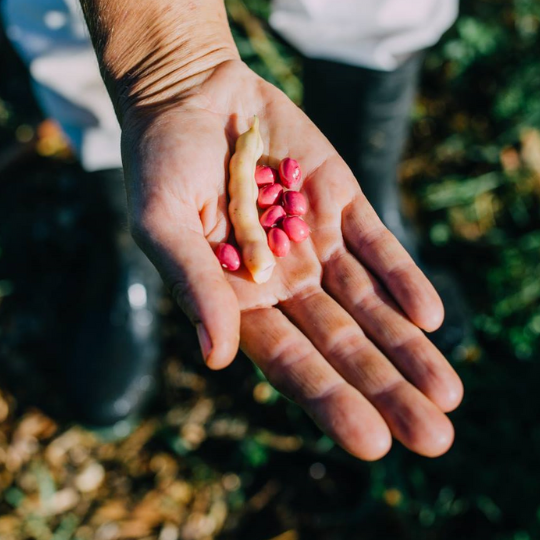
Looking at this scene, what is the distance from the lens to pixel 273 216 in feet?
7.99

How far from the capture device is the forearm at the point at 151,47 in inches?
95.2

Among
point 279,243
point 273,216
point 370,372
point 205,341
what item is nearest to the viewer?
point 205,341

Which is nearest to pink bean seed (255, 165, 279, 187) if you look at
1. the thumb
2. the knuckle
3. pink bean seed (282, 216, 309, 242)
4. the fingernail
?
pink bean seed (282, 216, 309, 242)

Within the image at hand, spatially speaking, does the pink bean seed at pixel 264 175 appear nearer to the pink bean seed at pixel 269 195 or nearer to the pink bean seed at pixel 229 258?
the pink bean seed at pixel 269 195

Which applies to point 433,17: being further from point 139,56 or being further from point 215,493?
point 215,493

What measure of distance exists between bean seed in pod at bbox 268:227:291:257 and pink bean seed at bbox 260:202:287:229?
4.0 inches

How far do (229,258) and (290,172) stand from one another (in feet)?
1.42

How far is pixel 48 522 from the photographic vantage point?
118 inches

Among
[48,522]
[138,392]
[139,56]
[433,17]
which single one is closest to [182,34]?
[139,56]

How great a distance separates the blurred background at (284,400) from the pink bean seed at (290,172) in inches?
50.7

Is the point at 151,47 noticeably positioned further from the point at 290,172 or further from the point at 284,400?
the point at 284,400

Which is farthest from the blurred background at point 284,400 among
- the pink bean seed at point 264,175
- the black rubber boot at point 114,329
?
the pink bean seed at point 264,175

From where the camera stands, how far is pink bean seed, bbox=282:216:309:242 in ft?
7.54

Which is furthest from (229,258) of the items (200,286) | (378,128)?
(378,128)
